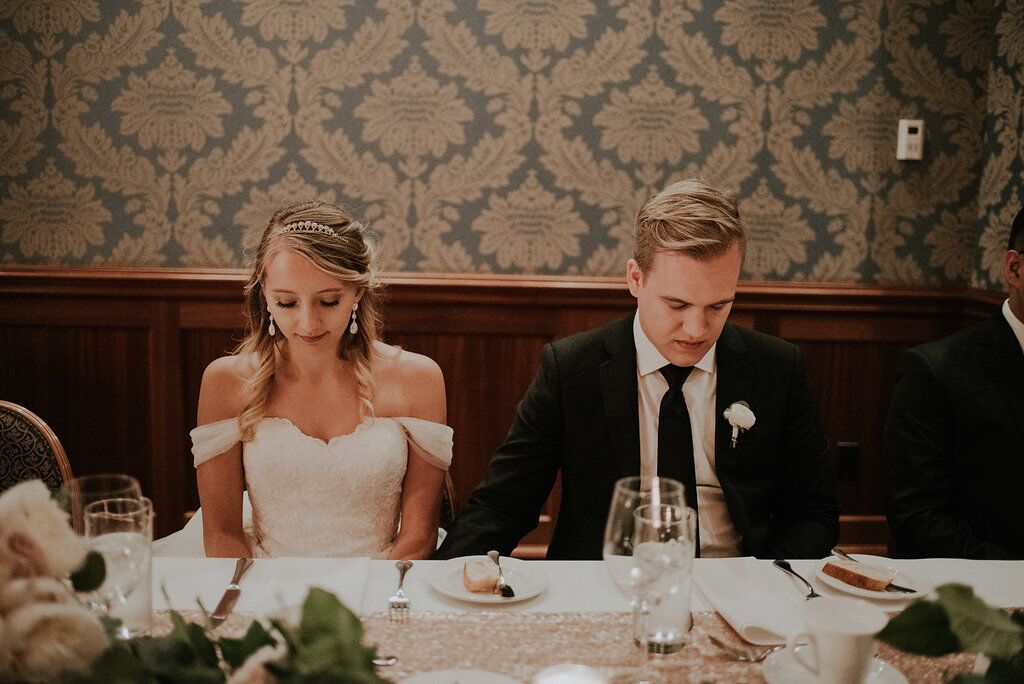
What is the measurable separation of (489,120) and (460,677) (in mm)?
2655

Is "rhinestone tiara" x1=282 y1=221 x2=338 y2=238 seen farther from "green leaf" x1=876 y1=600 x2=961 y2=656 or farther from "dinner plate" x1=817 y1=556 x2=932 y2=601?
"green leaf" x1=876 y1=600 x2=961 y2=656

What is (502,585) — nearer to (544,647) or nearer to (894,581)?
(544,647)

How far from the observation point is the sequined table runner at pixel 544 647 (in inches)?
49.4

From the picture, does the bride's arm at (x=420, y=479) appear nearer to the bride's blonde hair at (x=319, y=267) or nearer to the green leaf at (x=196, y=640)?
the bride's blonde hair at (x=319, y=267)

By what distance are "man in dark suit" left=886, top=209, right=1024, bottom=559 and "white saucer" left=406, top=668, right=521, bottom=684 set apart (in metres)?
1.52

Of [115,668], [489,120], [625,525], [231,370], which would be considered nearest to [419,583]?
[625,525]

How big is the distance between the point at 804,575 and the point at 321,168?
2.53 meters

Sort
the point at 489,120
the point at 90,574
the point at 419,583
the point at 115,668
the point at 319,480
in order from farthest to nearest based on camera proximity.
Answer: the point at 489,120 → the point at 319,480 → the point at 419,583 → the point at 90,574 → the point at 115,668

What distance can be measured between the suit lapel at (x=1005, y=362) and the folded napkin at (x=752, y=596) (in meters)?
1.07

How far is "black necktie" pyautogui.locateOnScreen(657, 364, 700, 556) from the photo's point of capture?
2043 mm

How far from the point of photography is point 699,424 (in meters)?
2.13

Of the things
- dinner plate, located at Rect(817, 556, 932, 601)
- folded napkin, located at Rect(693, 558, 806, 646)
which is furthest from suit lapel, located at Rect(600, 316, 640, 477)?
dinner plate, located at Rect(817, 556, 932, 601)

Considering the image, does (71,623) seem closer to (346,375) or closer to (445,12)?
(346,375)

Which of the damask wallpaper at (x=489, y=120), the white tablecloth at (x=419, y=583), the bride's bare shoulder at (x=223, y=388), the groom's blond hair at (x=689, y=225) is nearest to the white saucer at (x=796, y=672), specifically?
the white tablecloth at (x=419, y=583)
